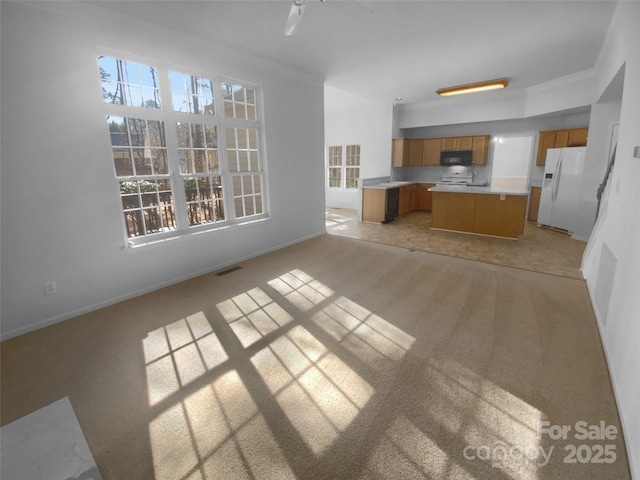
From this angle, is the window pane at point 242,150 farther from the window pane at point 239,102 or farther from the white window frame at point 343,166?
the white window frame at point 343,166

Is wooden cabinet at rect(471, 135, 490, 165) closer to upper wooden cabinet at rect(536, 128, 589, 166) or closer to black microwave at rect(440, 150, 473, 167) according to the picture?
black microwave at rect(440, 150, 473, 167)

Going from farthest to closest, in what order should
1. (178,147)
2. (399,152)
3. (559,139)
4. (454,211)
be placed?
(399,152) → (559,139) → (454,211) → (178,147)

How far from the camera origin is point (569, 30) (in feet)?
11.6

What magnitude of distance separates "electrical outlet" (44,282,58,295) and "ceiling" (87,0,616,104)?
267cm

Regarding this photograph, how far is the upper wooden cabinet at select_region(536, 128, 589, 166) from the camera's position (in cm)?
598

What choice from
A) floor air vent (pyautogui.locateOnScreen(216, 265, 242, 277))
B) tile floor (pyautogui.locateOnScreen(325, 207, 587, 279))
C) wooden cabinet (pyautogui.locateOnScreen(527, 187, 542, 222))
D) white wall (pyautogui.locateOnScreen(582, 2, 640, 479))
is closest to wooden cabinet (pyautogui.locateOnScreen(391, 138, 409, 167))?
tile floor (pyautogui.locateOnScreen(325, 207, 587, 279))

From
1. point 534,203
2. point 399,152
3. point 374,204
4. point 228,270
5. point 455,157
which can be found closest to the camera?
point 228,270

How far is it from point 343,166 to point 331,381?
7.80 meters

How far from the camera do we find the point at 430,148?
819 centimetres

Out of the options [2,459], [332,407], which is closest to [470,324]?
[332,407]

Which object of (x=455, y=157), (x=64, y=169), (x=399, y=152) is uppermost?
(x=399, y=152)

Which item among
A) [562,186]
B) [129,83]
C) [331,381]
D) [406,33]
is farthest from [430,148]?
[331,381]

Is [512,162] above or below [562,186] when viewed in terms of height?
above

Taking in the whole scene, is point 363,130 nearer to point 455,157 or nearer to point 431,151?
point 431,151
